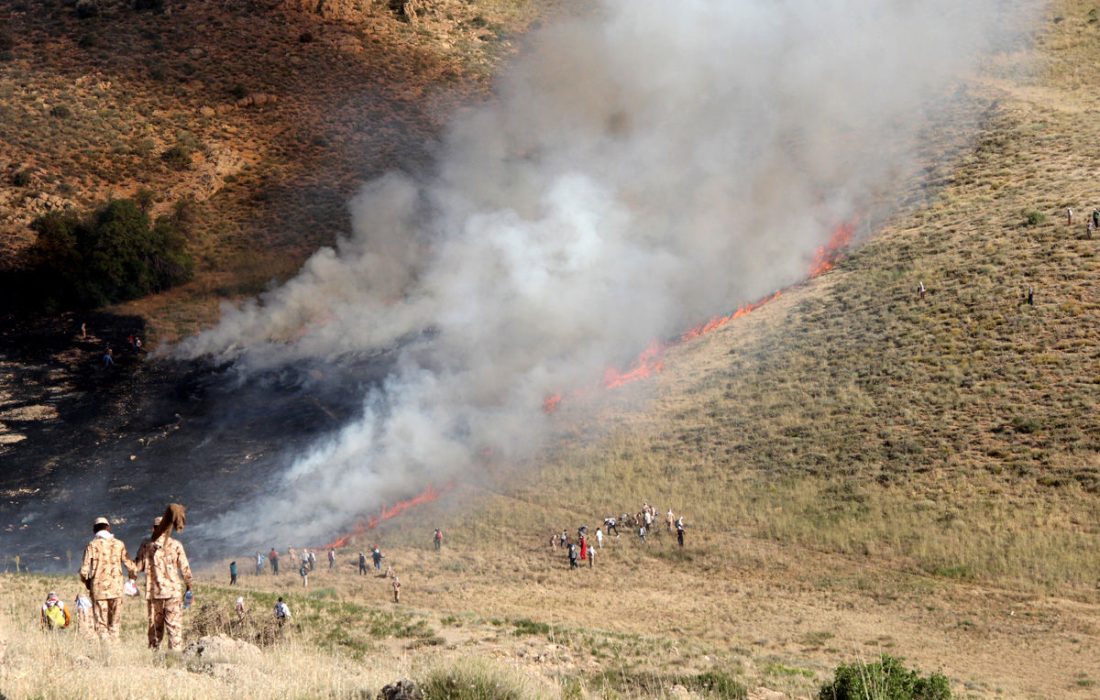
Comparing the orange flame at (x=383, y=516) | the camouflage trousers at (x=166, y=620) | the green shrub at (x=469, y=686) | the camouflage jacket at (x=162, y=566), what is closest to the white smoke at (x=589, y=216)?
the orange flame at (x=383, y=516)

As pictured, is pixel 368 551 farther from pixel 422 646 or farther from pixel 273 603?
pixel 422 646

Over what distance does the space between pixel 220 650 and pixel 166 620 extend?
41.3 inches

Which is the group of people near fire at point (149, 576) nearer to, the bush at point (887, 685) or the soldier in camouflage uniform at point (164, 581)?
the soldier in camouflage uniform at point (164, 581)

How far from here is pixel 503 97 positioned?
8612cm

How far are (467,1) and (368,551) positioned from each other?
3040 inches

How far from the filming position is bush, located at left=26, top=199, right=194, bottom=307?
213ft

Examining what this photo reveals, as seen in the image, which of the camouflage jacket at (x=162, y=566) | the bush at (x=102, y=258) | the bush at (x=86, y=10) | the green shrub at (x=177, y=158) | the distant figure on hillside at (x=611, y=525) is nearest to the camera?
the camouflage jacket at (x=162, y=566)

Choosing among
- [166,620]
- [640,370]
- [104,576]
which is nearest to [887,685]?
[166,620]

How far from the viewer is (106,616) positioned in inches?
534

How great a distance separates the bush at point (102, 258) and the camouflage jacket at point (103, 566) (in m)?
57.0

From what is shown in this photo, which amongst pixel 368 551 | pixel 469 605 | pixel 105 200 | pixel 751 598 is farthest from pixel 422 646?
pixel 105 200

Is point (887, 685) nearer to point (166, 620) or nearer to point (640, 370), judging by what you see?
point (166, 620)

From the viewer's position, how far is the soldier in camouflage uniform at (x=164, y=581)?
12.6 meters

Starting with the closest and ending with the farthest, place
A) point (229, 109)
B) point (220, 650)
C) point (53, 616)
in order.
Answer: point (220, 650), point (53, 616), point (229, 109)
